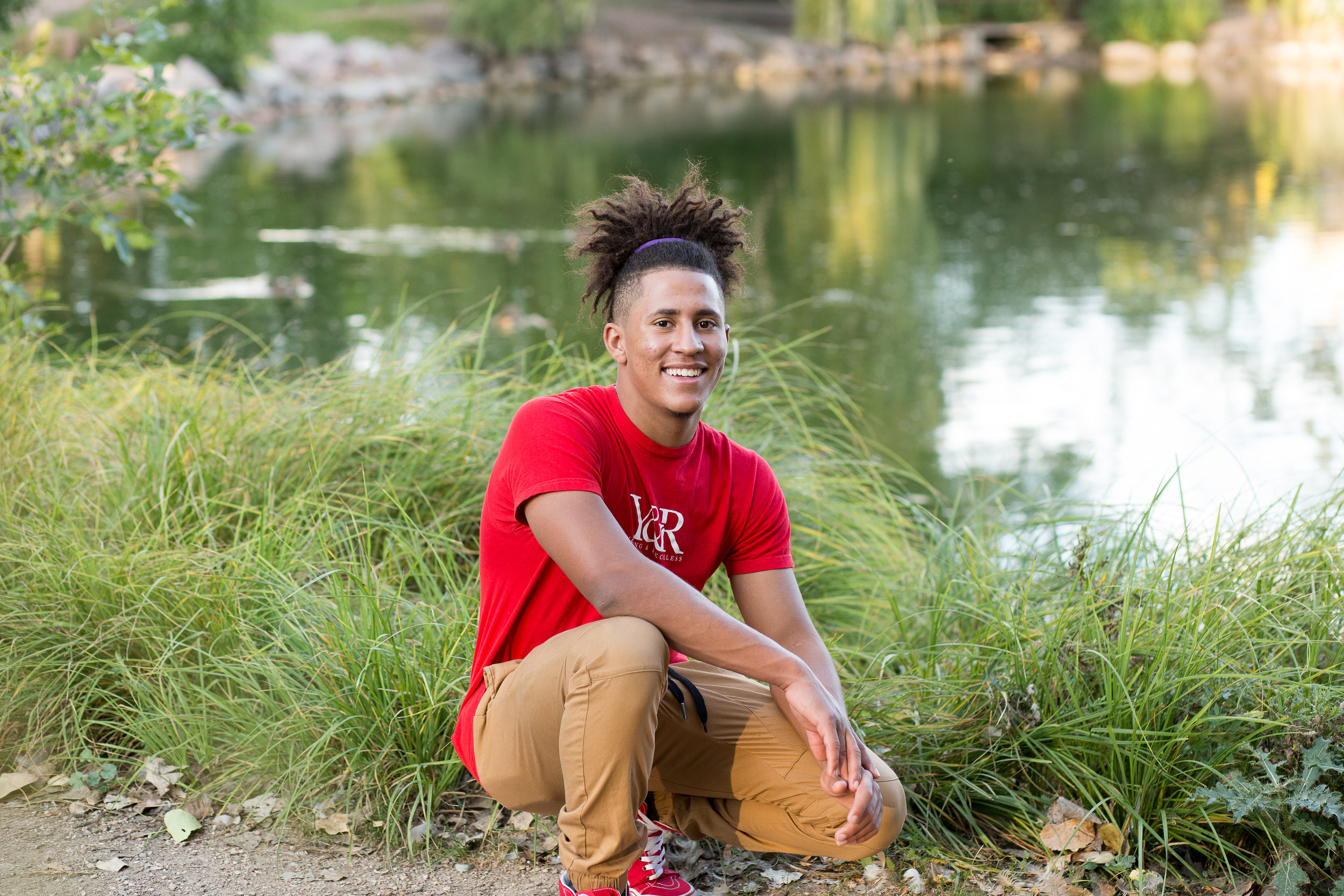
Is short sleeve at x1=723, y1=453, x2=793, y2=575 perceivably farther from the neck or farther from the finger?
the finger

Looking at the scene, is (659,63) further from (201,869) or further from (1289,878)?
(1289,878)

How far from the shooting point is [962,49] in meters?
36.5

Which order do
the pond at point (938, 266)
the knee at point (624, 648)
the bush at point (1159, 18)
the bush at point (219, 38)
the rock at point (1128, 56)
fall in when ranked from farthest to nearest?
the bush at point (1159, 18) < the rock at point (1128, 56) < the bush at point (219, 38) < the pond at point (938, 266) < the knee at point (624, 648)

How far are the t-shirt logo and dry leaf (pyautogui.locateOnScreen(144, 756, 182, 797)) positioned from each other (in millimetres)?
1295

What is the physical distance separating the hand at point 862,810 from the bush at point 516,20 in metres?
26.9

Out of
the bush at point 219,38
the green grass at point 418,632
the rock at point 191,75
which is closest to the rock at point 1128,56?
the bush at point 219,38

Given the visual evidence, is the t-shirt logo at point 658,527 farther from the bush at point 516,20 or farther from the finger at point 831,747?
the bush at point 516,20

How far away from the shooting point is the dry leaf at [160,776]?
9.39ft

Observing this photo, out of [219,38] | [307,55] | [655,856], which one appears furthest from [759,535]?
[307,55]

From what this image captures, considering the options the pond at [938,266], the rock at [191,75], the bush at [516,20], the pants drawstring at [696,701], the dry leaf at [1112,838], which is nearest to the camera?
the pants drawstring at [696,701]

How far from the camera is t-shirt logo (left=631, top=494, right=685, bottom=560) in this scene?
240 cm

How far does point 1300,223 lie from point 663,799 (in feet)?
39.1

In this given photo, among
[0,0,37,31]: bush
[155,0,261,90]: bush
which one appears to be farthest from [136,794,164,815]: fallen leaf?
[155,0,261,90]: bush

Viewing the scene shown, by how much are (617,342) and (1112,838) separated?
142 centimetres
